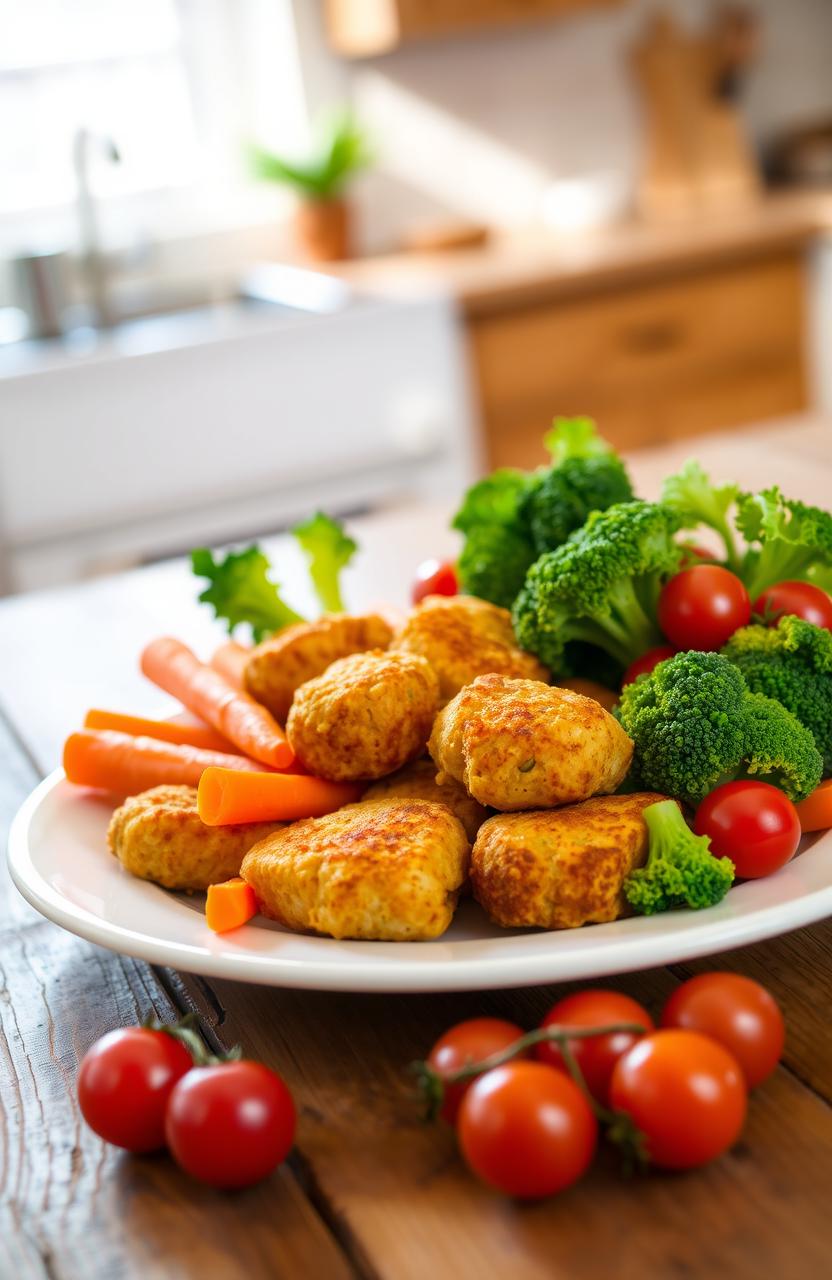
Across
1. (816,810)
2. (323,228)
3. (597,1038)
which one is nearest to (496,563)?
(816,810)

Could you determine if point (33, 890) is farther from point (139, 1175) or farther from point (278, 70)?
point (278, 70)

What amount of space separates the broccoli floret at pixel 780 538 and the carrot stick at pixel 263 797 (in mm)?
436

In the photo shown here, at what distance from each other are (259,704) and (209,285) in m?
3.16

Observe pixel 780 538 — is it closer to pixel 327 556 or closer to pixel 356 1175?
pixel 327 556

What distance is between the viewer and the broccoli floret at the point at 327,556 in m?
1.55

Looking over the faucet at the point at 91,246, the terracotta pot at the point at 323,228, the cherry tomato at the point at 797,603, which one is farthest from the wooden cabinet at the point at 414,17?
Result: the cherry tomato at the point at 797,603

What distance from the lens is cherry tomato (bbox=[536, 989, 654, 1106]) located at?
0.82m

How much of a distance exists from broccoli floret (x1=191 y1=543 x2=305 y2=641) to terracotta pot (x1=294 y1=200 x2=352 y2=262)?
285 cm

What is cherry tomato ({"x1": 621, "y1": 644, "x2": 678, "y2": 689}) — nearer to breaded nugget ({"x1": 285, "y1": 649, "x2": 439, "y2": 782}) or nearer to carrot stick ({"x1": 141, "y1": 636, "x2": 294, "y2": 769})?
breaded nugget ({"x1": 285, "y1": 649, "x2": 439, "y2": 782})

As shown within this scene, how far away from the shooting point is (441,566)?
1524mm

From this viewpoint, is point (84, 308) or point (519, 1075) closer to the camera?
point (519, 1075)

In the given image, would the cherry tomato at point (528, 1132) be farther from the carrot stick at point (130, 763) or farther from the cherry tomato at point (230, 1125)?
the carrot stick at point (130, 763)

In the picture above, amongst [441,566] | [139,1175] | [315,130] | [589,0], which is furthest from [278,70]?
[139,1175]

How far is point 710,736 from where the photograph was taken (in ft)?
3.31
